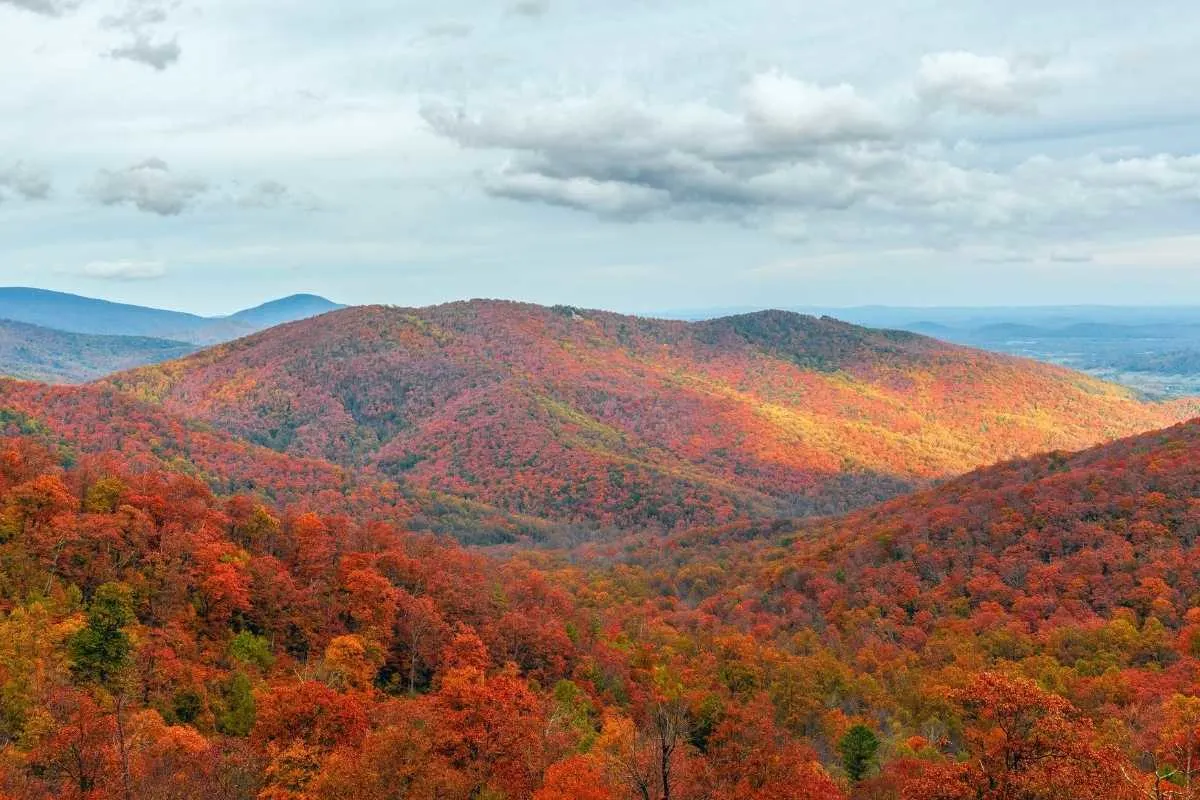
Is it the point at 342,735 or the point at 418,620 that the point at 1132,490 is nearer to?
the point at 418,620

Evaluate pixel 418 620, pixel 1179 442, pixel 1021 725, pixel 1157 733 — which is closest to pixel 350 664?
pixel 418 620

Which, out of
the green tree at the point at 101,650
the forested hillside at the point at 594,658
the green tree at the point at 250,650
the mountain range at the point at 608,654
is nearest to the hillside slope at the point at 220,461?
the mountain range at the point at 608,654

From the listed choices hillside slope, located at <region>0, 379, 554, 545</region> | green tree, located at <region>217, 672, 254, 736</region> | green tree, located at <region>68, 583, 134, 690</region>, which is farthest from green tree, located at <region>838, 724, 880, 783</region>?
hillside slope, located at <region>0, 379, 554, 545</region>

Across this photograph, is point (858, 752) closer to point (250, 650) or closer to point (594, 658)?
point (594, 658)

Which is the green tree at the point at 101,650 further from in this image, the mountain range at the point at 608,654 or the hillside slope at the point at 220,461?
the hillside slope at the point at 220,461

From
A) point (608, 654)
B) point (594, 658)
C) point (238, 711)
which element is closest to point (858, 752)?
point (594, 658)

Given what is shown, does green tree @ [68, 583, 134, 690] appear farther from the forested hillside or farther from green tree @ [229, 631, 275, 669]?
green tree @ [229, 631, 275, 669]
